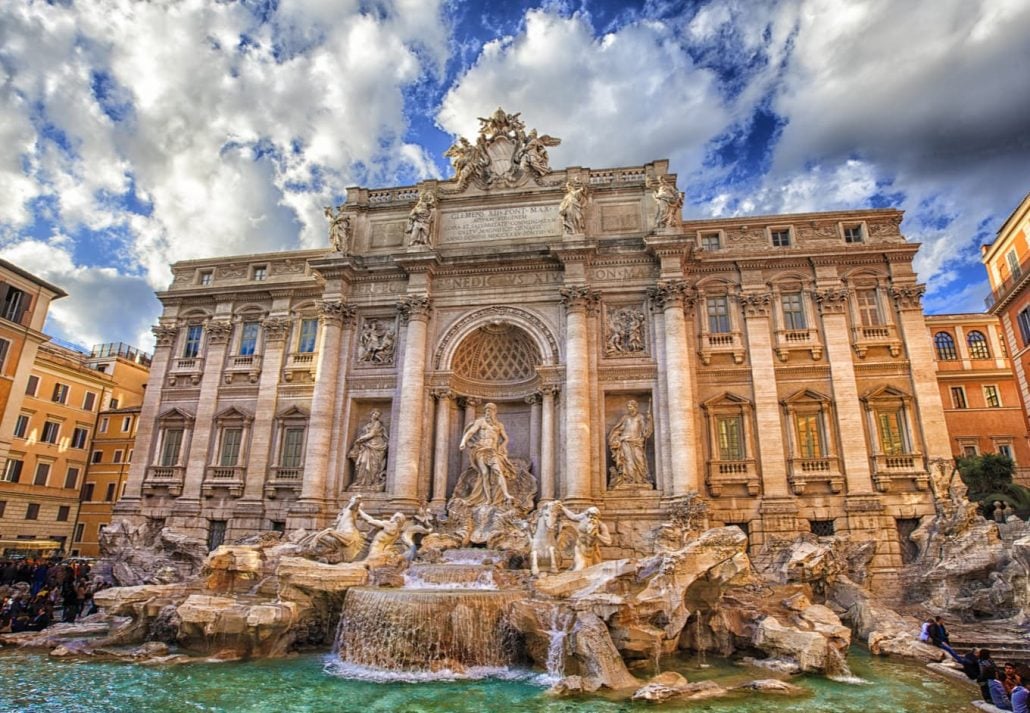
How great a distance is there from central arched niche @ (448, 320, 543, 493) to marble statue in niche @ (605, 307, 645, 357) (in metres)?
2.60

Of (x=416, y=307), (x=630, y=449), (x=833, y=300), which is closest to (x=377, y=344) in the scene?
(x=416, y=307)

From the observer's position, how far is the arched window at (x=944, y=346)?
3456 cm

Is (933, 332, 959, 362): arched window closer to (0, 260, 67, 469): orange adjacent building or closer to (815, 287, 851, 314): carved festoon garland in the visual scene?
(815, 287, 851, 314): carved festoon garland

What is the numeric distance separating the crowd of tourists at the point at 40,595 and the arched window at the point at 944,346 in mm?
39610

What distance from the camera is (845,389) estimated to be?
21.2 meters

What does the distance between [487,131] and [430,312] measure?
7.80 metres

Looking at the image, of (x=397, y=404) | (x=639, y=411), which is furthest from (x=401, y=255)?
(x=639, y=411)

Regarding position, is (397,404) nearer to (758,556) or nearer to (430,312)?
(430,312)

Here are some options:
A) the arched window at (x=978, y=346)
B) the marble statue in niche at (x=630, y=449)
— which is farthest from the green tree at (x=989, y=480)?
the arched window at (x=978, y=346)

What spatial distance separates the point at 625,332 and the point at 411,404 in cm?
784

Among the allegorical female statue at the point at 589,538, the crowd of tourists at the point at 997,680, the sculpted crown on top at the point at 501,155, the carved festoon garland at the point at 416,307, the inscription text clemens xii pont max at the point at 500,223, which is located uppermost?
the sculpted crown on top at the point at 501,155

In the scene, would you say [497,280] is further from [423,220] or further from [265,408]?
[265,408]

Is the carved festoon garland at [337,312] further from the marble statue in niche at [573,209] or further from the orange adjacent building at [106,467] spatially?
the orange adjacent building at [106,467]

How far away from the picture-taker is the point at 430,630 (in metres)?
12.6
